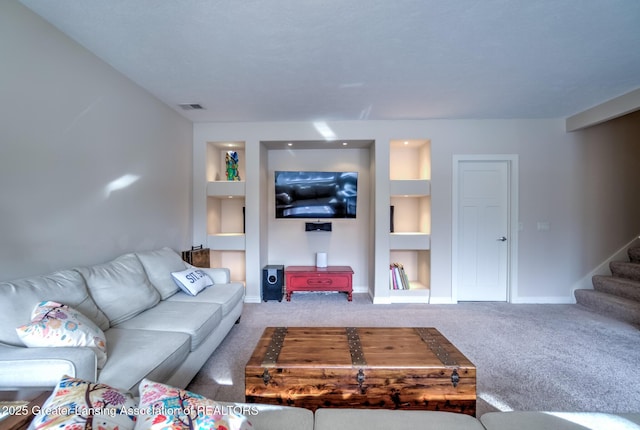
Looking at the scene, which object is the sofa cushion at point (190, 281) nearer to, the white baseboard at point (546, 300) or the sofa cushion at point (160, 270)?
the sofa cushion at point (160, 270)

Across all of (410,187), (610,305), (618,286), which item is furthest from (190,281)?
(618,286)

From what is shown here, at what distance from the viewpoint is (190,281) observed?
266 cm

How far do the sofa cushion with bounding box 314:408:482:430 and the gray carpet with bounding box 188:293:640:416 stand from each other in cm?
100

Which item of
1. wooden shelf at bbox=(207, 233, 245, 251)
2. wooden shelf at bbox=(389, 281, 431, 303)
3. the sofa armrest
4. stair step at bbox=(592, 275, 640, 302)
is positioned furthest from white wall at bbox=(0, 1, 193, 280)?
stair step at bbox=(592, 275, 640, 302)

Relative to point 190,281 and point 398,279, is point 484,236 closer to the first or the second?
point 398,279

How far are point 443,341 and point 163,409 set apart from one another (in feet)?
5.40

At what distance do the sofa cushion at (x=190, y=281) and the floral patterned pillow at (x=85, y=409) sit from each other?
1.89m

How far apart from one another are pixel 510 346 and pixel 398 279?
156 centimetres

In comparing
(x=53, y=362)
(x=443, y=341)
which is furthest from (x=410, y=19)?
(x=53, y=362)

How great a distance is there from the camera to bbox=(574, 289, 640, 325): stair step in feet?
10.4

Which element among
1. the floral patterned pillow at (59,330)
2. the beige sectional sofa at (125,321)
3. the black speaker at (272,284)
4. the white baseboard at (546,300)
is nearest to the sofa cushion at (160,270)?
the beige sectional sofa at (125,321)

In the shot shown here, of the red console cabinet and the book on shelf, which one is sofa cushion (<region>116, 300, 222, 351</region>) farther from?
the book on shelf

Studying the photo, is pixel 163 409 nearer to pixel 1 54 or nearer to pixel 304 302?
pixel 1 54

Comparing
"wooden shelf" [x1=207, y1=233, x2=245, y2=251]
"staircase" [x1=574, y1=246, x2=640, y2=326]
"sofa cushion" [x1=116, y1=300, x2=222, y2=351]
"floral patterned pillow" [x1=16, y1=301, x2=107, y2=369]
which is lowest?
"staircase" [x1=574, y1=246, x2=640, y2=326]
